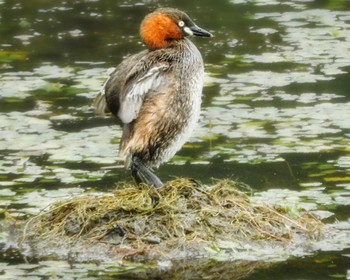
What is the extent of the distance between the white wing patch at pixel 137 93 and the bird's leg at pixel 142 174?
1.13 feet

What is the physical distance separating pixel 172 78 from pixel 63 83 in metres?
4.31

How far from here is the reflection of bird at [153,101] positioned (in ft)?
32.8

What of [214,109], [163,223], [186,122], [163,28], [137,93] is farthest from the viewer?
[214,109]

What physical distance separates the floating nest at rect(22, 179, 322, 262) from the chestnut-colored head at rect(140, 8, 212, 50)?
3.83 feet

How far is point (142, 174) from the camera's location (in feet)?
33.2

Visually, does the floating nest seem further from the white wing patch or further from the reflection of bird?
the white wing patch

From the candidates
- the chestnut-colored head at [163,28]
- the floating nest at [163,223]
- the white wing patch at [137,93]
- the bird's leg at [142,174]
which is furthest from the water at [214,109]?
the chestnut-colored head at [163,28]

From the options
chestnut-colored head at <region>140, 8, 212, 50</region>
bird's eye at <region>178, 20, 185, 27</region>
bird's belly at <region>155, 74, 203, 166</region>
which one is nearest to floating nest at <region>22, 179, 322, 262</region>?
bird's belly at <region>155, 74, 203, 166</region>

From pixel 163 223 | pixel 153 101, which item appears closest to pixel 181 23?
pixel 153 101

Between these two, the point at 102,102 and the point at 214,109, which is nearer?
the point at 102,102

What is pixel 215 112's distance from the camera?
12945 mm

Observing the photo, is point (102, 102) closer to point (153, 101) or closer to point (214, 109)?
point (153, 101)

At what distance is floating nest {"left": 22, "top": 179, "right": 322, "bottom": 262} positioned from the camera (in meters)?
9.27

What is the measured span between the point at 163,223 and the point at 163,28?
1685 millimetres
